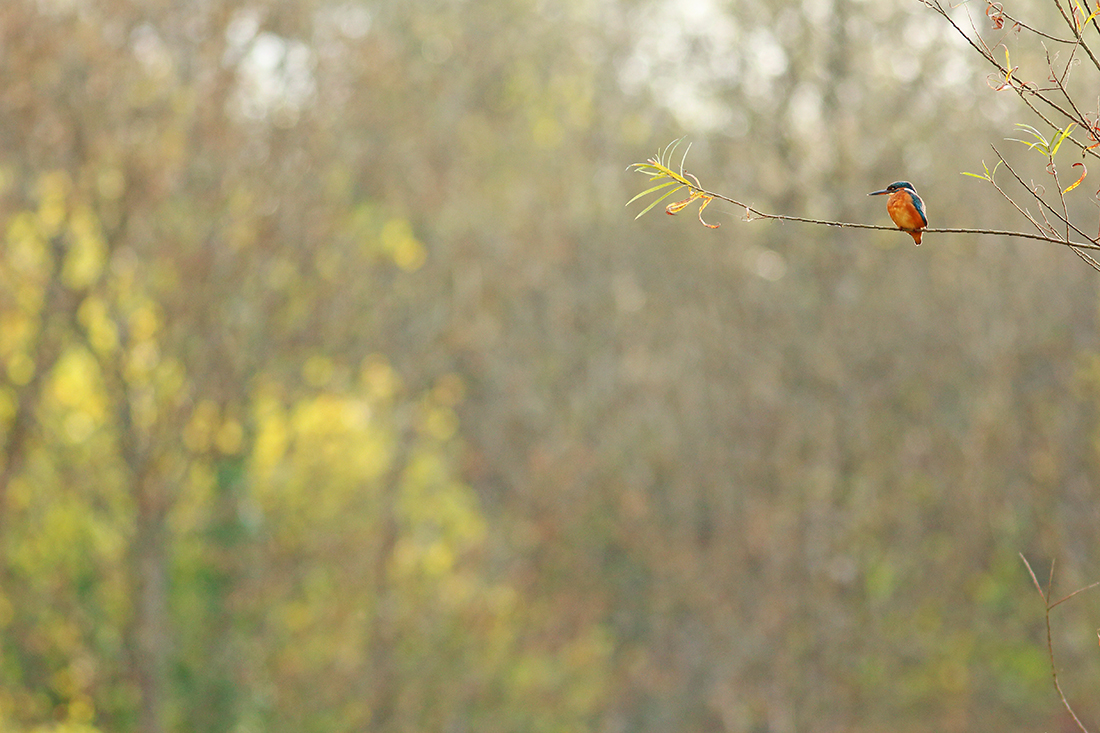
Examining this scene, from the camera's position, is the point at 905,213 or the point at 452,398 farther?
the point at 452,398

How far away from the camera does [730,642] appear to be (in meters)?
12.9

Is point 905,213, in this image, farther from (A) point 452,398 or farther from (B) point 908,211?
(A) point 452,398

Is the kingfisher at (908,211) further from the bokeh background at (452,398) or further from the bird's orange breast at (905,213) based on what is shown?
the bokeh background at (452,398)

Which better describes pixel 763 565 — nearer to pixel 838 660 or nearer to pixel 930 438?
pixel 838 660

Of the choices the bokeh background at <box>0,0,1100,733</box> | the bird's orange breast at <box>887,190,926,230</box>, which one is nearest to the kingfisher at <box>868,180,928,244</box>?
the bird's orange breast at <box>887,190,926,230</box>

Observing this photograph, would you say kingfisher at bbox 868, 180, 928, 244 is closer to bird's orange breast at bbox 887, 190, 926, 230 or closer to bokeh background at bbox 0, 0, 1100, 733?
bird's orange breast at bbox 887, 190, 926, 230

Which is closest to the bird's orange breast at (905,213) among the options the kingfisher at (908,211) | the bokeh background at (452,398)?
the kingfisher at (908,211)

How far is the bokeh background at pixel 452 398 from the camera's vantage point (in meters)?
9.92

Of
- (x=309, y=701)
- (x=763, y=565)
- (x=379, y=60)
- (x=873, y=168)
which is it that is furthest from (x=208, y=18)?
(x=763, y=565)

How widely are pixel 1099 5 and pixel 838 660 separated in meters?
9.93

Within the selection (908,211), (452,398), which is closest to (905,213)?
(908,211)

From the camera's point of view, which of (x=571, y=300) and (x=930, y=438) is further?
(x=571, y=300)

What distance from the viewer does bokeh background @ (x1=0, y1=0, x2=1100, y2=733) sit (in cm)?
992

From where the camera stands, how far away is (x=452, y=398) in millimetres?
14609
